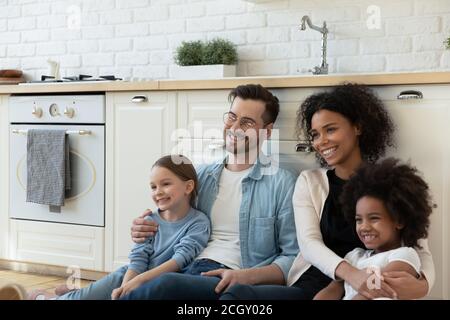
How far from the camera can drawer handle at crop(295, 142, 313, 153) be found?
62.5 inches

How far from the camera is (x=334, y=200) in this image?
143 cm

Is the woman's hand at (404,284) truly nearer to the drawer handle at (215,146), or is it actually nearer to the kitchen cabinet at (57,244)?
the drawer handle at (215,146)

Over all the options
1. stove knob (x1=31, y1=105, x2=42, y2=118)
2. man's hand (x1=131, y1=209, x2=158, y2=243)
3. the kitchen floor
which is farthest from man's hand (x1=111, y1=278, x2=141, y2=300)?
stove knob (x1=31, y1=105, x2=42, y2=118)

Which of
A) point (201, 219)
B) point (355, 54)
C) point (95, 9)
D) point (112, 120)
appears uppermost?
point (95, 9)

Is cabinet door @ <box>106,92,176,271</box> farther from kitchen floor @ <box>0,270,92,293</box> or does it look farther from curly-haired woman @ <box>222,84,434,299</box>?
curly-haired woman @ <box>222,84,434,299</box>

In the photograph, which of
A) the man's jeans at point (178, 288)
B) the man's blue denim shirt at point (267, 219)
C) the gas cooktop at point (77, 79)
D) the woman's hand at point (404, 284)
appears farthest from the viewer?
the gas cooktop at point (77, 79)

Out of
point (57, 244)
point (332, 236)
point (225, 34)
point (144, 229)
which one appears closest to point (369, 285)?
point (332, 236)

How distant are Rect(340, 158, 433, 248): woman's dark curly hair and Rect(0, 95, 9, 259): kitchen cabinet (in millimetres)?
1356

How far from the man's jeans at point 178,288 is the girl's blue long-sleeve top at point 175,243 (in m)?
0.08

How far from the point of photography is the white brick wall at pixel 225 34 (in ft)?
Result: 7.02

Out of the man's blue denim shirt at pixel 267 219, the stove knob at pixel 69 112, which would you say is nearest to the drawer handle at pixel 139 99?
the stove knob at pixel 69 112
